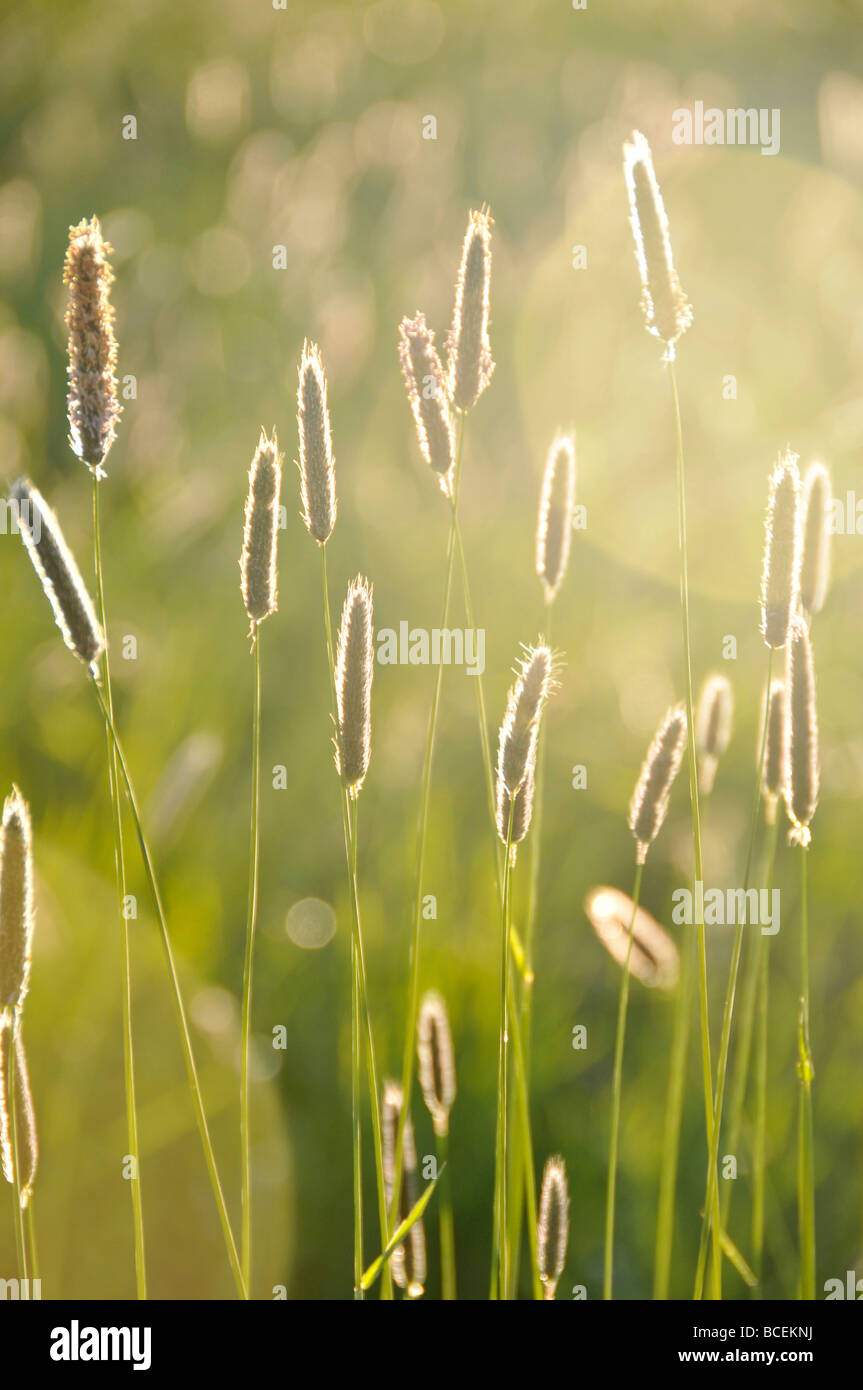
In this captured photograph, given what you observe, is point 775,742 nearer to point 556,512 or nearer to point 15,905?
point 556,512

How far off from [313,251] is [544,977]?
1.40 m

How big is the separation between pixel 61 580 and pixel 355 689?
22 centimetres

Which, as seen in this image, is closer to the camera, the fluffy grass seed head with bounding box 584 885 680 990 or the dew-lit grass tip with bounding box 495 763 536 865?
the dew-lit grass tip with bounding box 495 763 536 865

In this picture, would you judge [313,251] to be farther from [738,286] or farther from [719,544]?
[719,544]

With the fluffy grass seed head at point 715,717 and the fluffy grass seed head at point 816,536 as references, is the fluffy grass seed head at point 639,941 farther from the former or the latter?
the fluffy grass seed head at point 816,536

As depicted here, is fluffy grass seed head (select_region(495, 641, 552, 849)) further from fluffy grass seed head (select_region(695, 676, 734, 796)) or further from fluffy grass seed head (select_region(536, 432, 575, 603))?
fluffy grass seed head (select_region(695, 676, 734, 796))

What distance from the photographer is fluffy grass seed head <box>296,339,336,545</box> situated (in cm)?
80

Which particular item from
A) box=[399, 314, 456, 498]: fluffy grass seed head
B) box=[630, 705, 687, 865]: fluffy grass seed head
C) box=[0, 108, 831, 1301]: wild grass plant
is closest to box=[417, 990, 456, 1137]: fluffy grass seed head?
box=[0, 108, 831, 1301]: wild grass plant

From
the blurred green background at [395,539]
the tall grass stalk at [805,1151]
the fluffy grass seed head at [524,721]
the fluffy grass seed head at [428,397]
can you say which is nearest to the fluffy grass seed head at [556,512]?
the fluffy grass seed head at [428,397]

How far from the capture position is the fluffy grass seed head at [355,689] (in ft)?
2.50

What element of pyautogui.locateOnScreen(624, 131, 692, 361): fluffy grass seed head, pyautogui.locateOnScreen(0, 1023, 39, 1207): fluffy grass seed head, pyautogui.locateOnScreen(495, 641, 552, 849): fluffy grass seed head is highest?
pyautogui.locateOnScreen(624, 131, 692, 361): fluffy grass seed head

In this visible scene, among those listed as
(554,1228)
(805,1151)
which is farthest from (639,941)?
(554,1228)

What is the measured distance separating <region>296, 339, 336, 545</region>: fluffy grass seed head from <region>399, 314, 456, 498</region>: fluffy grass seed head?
0.29 feet
